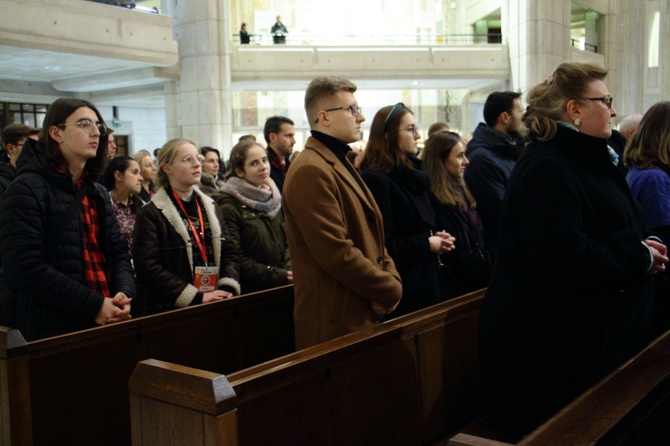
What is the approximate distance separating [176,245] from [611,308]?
2.25 meters

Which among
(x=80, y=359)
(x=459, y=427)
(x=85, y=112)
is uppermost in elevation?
(x=85, y=112)

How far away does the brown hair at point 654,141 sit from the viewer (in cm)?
355

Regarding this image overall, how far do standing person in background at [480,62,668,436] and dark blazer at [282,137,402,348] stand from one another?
1.69 ft

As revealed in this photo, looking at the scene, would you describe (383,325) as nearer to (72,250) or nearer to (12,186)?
(72,250)

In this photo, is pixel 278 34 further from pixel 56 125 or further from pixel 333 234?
pixel 333 234

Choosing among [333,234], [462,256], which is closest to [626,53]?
[462,256]

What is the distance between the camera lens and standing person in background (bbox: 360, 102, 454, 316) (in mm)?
3451

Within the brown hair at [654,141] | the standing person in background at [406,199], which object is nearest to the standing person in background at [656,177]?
the brown hair at [654,141]

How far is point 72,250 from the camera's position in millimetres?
3100

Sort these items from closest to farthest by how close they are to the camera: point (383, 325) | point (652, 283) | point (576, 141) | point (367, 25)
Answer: point (576, 141) < point (652, 283) < point (383, 325) < point (367, 25)

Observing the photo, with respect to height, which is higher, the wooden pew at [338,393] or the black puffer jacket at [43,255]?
the black puffer jacket at [43,255]

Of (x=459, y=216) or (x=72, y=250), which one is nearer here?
(x=72, y=250)

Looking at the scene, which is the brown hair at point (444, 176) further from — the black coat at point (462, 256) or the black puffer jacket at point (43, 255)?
the black puffer jacket at point (43, 255)

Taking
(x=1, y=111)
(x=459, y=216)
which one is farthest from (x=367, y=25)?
(x=459, y=216)
